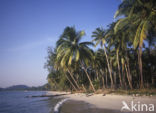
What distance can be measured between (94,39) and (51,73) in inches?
1087

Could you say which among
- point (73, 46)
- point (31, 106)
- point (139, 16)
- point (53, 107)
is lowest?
point (31, 106)

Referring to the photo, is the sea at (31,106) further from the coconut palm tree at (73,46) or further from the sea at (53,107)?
the coconut palm tree at (73,46)

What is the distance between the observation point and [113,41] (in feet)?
58.9

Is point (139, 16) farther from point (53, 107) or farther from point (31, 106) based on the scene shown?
point (31, 106)

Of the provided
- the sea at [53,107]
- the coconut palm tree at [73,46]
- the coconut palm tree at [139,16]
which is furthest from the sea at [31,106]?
the coconut palm tree at [139,16]

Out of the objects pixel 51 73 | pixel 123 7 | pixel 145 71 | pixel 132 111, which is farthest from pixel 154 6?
pixel 51 73

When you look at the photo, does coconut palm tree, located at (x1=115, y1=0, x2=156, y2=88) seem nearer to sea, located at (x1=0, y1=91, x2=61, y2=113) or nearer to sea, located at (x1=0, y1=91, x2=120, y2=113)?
sea, located at (x1=0, y1=91, x2=120, y2=113)

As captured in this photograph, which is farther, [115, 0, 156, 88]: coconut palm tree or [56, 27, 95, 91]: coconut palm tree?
[56, 27, 95, 91]: coconut palm tree

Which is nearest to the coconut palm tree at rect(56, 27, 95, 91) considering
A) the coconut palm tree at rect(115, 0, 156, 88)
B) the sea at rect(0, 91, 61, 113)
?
the sea at rect(0, 91, 61, 113)

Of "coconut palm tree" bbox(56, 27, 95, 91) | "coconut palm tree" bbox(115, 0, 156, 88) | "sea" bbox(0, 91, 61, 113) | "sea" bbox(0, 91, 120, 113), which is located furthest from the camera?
"coconut palm tree" bbox(56, 27, 95, 91)

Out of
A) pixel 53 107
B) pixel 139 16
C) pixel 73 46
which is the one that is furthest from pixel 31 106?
pixel 139 16

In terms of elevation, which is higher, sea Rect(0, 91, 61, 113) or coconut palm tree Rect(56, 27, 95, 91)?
coconut palm tree Rect(56, 27, 95, 91)

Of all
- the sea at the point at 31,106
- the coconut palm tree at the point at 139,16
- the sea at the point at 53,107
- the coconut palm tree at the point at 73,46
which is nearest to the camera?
the sea at the point at 53,107

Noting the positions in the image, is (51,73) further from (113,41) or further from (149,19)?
(149,19)
